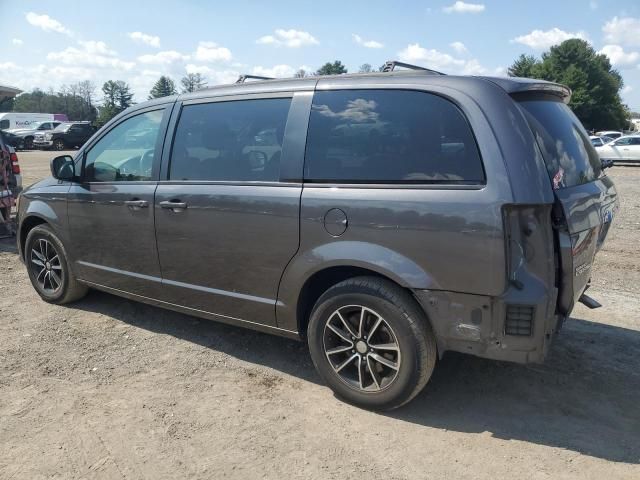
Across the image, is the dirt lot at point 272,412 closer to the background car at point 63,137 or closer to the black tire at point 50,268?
the black tire at point 50,268

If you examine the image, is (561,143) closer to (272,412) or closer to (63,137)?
(272,412)

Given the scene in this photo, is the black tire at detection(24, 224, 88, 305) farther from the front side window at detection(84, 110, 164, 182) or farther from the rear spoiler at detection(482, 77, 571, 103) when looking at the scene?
the rear spoiler at detection(482, 77, 571, 103)

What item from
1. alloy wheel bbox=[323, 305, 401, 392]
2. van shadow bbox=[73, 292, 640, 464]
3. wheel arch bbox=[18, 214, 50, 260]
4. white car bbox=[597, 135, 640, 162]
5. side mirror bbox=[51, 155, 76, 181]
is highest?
side mirror bbox=[51, 155, 76, 181]

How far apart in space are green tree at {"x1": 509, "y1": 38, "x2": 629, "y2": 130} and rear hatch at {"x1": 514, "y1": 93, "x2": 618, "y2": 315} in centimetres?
6488

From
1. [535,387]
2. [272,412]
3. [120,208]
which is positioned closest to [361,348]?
[272,412]

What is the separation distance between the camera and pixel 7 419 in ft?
10.6

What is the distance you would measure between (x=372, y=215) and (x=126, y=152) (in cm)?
238

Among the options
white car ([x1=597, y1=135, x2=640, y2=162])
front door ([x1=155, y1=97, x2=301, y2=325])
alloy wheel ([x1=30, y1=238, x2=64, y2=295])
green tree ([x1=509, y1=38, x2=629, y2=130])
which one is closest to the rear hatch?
front door ([x1=155, y1=97, x2=301, y2=325])

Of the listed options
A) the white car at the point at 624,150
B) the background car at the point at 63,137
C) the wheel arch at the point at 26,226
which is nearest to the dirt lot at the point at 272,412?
the wheel arch at the point at 26,226

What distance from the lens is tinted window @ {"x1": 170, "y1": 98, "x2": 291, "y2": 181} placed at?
11.7ft

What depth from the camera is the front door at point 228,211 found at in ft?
11.4

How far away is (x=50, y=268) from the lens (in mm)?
5090

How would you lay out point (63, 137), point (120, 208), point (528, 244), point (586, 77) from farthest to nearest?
point (586, 77), point (63, 137), point (120, 208), point (528, 244)

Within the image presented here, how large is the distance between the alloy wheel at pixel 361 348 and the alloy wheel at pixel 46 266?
292 cm
